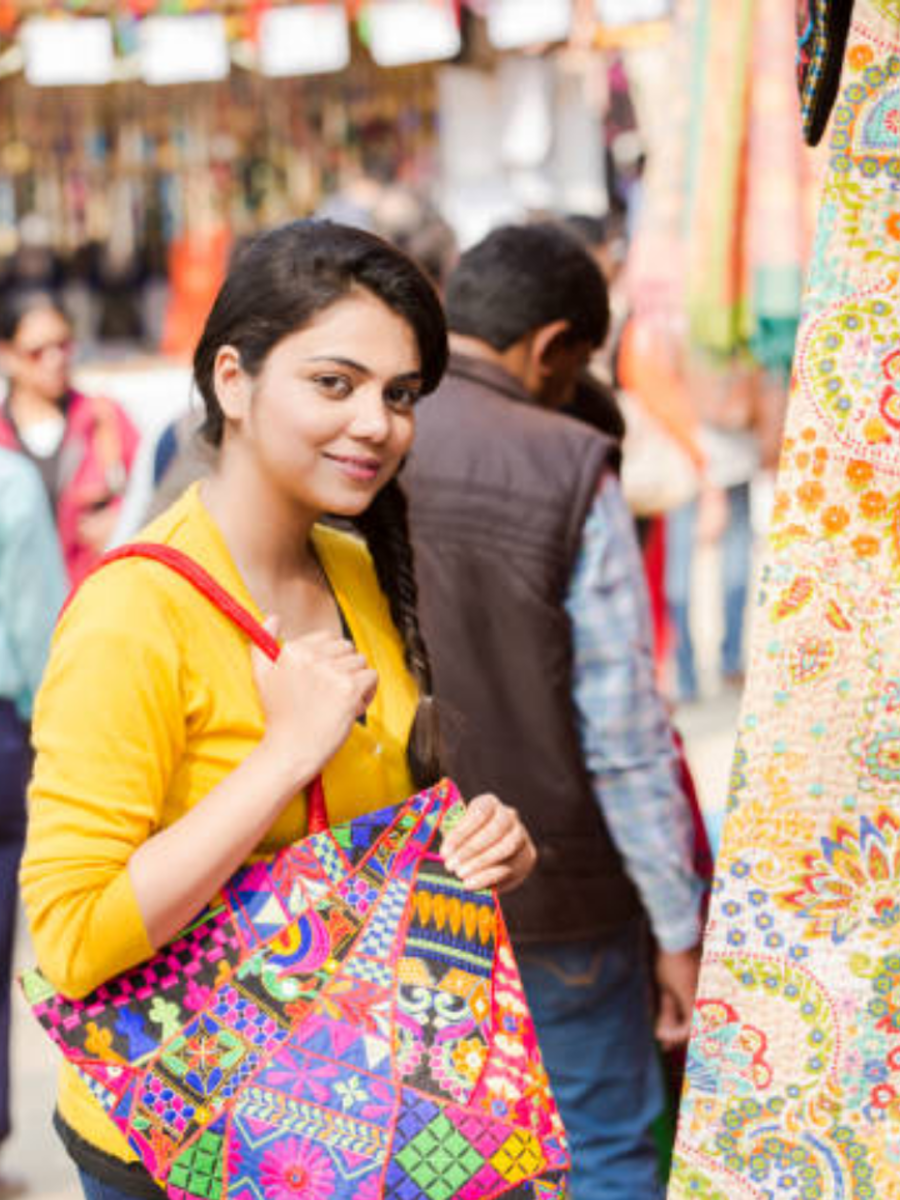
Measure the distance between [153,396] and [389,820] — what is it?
7865mm

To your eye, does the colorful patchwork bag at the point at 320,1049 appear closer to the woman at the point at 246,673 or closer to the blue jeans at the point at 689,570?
the woman at the point at 246,673

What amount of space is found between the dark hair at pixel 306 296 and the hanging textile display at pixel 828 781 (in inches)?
14.9

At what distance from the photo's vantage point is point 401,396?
192 centimetres

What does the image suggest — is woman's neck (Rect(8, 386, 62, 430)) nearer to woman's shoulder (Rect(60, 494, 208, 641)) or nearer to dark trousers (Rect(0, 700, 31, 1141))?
dark trousers (Rect(0, 700, 31, 1141))

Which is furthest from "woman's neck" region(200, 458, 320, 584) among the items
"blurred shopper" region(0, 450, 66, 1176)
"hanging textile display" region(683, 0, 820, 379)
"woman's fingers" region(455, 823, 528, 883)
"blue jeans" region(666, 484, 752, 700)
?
"blue jeans" region(666, 484, 752, 700)

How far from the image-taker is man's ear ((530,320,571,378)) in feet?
10.0

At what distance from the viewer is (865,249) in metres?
1.74

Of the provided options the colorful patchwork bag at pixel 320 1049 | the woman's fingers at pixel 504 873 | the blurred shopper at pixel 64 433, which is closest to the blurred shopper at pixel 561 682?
the woman's fingers at pixel 504 873

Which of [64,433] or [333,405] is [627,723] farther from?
[64,433]

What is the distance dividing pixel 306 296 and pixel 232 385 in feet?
0.39

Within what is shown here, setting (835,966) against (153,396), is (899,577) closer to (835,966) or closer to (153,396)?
(835,966)

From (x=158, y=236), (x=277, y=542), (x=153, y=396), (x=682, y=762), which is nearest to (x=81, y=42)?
(x=153, y=396)

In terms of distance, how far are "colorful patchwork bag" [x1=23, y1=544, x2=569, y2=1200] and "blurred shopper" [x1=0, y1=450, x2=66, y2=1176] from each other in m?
2.39

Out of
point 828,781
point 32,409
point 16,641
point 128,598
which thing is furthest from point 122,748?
point 32,409
